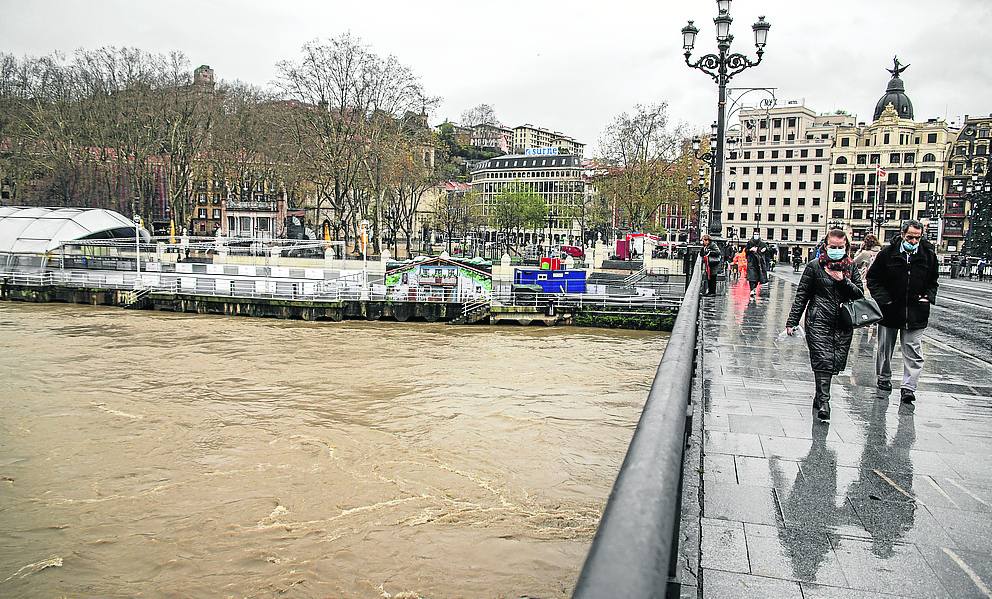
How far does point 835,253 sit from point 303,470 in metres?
9.54

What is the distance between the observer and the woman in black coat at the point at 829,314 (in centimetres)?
619

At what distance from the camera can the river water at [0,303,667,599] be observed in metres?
9.18

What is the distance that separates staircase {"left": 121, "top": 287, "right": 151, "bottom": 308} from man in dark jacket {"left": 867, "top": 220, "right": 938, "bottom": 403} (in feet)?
121

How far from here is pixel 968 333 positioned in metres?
12.1

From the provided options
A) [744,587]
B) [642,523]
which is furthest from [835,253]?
[642,523]

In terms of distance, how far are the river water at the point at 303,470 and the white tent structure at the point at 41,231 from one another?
21.2 metres

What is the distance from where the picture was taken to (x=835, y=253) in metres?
6.23

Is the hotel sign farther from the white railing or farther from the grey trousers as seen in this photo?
the grey trousers

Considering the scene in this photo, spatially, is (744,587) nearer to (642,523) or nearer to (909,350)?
(642,523)

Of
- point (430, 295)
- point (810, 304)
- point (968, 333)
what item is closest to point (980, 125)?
point (430, 295)

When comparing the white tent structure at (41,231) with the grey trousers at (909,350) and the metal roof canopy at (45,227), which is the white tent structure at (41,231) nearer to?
the metal roof canopy at (45,227)

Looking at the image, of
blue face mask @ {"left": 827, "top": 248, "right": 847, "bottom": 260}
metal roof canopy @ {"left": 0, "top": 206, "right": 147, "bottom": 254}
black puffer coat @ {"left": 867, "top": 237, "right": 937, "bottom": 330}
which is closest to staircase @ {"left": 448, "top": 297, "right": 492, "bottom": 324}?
metal roof canopy @ {"left": 0, "top": 206, "right": 147, "bottom": 254}

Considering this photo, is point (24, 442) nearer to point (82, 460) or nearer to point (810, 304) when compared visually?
point (82, 460)

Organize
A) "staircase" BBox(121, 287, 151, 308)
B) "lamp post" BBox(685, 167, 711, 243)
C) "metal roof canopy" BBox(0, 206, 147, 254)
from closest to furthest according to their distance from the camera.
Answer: "lamp post" BBox(685, 167, 711, 243) < "staircase" BBox(121, 287, 151, 308) < "metal roof canopy" BBox(0, 206, 147, 254)
